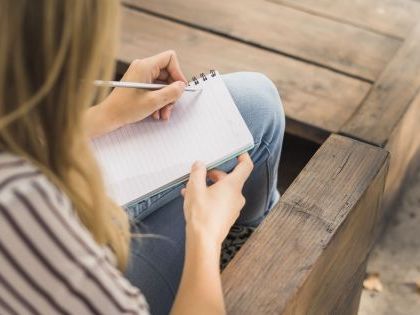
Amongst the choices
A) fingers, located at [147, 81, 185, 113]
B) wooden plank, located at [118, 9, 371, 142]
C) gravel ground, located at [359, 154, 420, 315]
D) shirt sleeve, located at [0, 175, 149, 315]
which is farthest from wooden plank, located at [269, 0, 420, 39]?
shirt sleeve, located at [0, 175, 149, 315]

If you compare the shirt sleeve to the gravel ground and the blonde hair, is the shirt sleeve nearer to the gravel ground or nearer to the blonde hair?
the blonde hair

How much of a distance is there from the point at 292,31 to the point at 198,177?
2.41 feet

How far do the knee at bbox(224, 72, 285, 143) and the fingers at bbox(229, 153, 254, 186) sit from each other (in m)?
0.15

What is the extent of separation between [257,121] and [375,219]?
262 mm

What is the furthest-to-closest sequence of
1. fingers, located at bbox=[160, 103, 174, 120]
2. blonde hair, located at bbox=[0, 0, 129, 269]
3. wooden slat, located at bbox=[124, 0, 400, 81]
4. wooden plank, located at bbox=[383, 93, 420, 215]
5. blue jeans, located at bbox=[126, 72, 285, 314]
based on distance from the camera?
wooden slat, located at bbox=[124, 0, 400, 81] → wooden plank, located at bbox=[383, 93, 420, 215] → fingers, located at bbox=[160, 103, 174, 120] → blue jeans, located at bbox=[126, 72, 285, 314] → blonde hair, located at bbox=[0, 0, 129, 269]

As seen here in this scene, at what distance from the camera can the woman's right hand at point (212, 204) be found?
0.94 m

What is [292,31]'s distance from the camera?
5.36 feet

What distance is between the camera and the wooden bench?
3.11 feet

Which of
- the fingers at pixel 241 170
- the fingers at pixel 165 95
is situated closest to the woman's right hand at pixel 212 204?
the fingers at pixel 241 170

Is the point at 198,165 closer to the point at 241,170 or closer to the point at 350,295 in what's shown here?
the point at 241,170

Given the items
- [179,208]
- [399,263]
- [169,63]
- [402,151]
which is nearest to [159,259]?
[179,208]

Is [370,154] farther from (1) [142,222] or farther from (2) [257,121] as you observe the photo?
(1) [142,222]

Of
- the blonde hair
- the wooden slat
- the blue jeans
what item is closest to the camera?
the blonde hair

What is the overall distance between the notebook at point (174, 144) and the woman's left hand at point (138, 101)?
0.07ft
